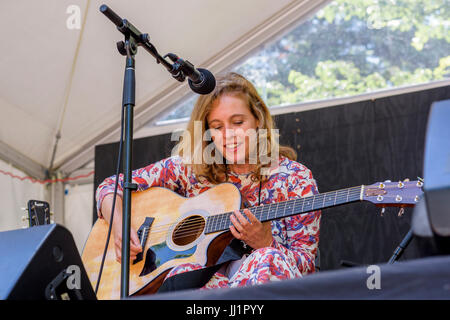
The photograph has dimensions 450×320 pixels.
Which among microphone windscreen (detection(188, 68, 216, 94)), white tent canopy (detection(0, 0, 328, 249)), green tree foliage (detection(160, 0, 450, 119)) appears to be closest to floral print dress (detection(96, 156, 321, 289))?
microphone windscreen (detection(188, 68, 216, 94))

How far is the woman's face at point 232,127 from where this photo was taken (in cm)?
236

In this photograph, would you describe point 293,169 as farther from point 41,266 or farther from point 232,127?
point 41,266

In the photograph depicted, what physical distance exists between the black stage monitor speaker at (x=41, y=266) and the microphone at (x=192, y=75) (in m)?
0.69

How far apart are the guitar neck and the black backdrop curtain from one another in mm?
1410

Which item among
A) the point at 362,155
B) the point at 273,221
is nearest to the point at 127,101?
the point at 273,221

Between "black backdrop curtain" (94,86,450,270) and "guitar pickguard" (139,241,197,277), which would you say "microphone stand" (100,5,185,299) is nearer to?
"guitar pickguard" (139,241,197,277)

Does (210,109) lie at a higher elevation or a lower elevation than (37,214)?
higher

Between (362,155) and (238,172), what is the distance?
127cm

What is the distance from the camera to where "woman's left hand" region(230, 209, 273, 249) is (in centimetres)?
196

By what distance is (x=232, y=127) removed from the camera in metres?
2.38

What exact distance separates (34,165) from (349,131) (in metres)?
2.09

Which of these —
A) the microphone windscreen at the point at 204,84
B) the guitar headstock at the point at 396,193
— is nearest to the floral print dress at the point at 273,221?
the guitar headstock at the point at 396,193

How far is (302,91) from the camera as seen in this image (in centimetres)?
370

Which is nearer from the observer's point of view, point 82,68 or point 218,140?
point 218,140
